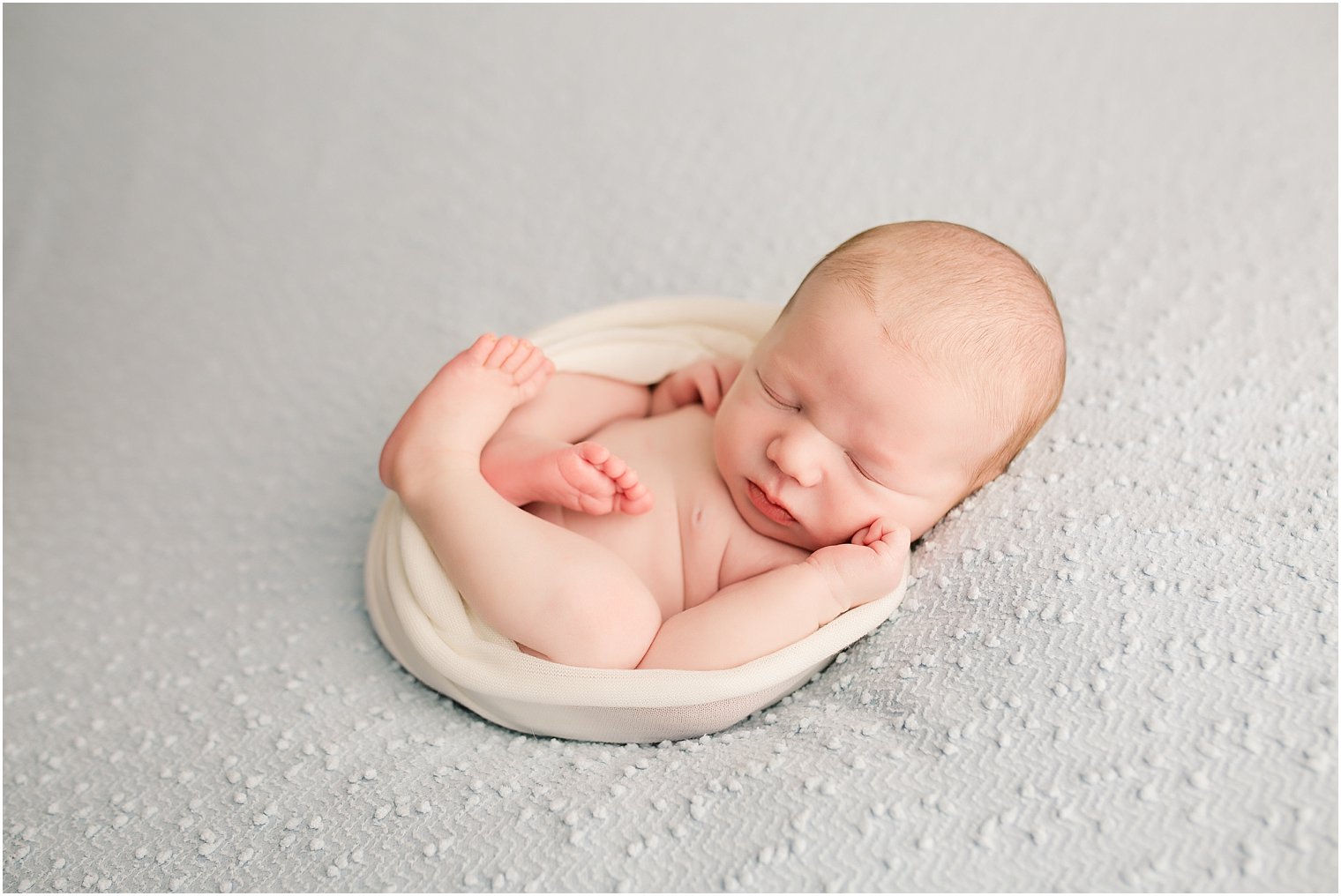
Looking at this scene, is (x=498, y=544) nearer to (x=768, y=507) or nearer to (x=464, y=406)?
(x=464, y=406)

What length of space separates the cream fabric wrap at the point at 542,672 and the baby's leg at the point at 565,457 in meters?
0.12

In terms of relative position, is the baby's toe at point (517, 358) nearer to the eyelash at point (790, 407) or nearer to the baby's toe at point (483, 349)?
the baby's toe at point (483, 349)

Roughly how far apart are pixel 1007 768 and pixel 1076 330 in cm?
71

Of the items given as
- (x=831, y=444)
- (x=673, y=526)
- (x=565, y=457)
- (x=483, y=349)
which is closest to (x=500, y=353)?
(x=483, y=349)

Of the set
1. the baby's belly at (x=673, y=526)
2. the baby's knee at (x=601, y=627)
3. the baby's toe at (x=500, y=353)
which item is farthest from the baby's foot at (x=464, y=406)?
the baby's knee at (x=601, y=627)

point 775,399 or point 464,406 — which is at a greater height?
point 775,399

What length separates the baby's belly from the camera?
1.12 m

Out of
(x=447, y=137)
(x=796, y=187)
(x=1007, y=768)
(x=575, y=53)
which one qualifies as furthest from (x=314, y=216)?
(x=1007, y=768)

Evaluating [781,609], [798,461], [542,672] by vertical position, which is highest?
[798,461]

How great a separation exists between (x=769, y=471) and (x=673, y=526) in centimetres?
14

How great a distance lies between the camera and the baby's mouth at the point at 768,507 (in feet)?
3.54

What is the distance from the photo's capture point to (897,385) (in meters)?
1.00

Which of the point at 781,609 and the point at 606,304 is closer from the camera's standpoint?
the point at 781,609

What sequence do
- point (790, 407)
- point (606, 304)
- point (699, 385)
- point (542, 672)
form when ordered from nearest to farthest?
point (542, 672), point (790, 407), point (699, 385), point (606, 304)
